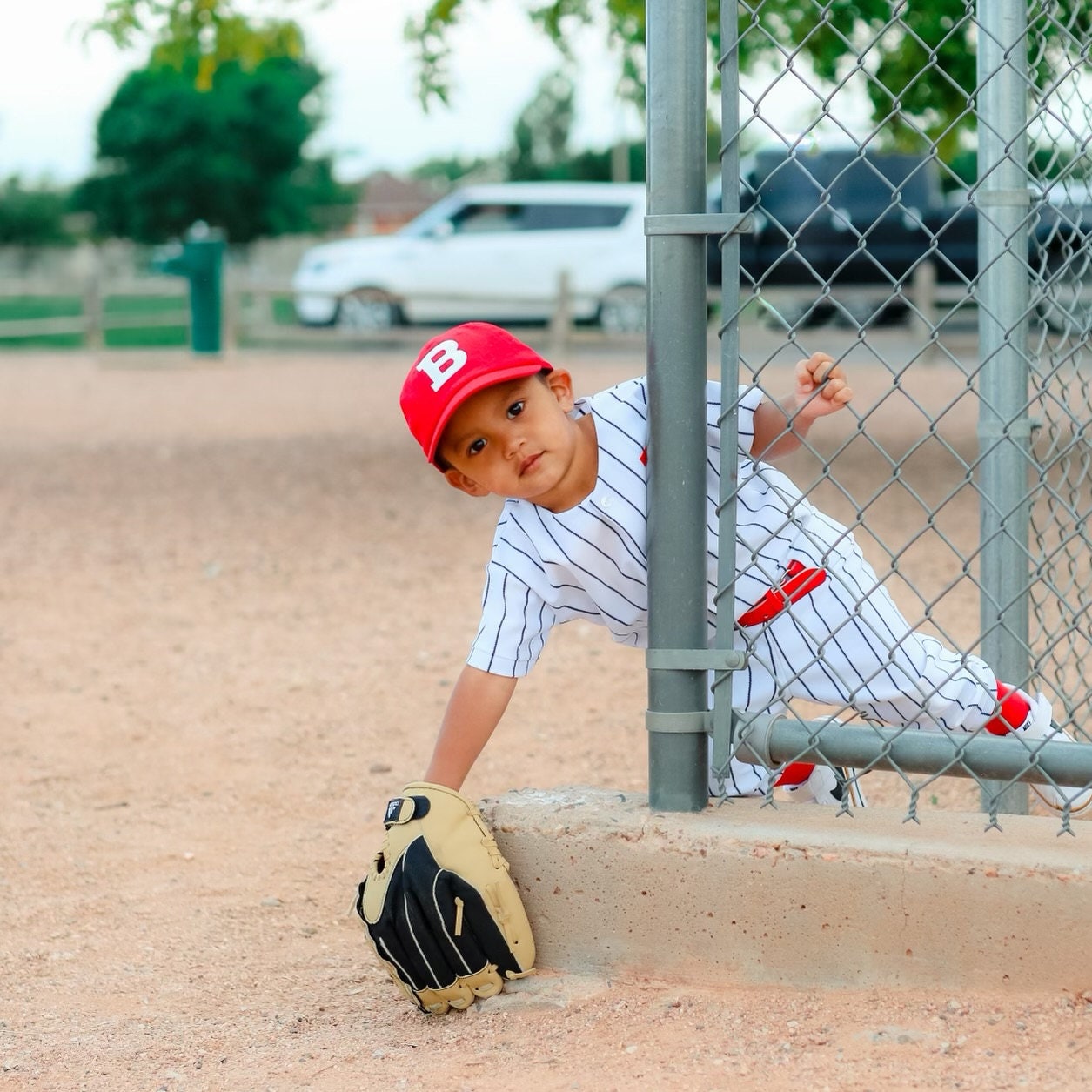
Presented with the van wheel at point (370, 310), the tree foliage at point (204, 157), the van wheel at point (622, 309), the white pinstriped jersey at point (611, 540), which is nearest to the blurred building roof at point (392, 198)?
the tree foliage at point (204, 157)

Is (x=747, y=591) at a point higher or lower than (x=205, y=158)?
lower

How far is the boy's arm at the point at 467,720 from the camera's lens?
2416mm

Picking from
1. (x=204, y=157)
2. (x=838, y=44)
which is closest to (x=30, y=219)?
(x=204, y=157)

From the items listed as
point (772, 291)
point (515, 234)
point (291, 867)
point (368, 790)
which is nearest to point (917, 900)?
point (291, 867)

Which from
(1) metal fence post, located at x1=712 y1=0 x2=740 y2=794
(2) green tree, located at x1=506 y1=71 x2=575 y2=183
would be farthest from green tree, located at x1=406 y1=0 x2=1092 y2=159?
(2) green tree, located at x1=506 y1=71 x2=575 y2=183

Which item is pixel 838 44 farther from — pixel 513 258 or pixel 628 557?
pixel 513 258

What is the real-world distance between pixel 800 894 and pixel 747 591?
505 mm

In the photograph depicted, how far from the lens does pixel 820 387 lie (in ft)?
7.42

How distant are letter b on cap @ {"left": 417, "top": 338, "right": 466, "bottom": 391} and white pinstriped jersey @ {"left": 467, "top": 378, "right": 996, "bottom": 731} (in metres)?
0.30

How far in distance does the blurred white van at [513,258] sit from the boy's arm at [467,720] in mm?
15084

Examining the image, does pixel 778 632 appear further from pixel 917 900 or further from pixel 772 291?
pixel 772 291

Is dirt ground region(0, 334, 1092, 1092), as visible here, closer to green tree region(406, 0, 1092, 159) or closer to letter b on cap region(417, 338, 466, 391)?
letter b on cap region(417, 338, 466, 391)

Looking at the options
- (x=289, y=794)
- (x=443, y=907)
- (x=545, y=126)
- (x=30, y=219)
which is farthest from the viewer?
(x=545, y=126)

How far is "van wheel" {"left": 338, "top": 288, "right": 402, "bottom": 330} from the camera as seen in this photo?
1803 centimetres
